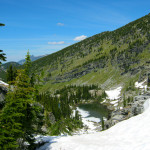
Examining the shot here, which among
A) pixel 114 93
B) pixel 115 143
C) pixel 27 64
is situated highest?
pixel 27 64

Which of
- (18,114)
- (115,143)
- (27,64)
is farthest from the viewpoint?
(27,64)

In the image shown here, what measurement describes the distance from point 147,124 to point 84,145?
8668 mm

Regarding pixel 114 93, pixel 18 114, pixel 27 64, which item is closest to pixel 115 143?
pixel 18 114

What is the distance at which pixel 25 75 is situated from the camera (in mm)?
13977

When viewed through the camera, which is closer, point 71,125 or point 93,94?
point 71,125

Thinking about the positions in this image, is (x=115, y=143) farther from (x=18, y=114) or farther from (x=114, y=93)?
(x=114, y=93)

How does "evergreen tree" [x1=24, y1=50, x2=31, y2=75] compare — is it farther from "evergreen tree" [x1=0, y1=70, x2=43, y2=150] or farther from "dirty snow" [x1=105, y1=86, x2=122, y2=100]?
"dirty snow" [x1=105, y1=86, x2=122, y2=100]

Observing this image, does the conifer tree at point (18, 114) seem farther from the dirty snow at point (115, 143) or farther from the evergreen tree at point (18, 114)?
the dirty snow at point (115, 143)

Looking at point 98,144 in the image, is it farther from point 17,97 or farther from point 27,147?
point 17,97

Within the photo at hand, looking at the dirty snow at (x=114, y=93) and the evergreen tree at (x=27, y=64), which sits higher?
the evergreen tree at (x=27, y=64)

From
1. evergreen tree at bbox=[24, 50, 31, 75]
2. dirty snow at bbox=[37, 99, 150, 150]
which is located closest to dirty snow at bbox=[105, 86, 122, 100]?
dirty snow at bbox=[37, 99, 150, 150]

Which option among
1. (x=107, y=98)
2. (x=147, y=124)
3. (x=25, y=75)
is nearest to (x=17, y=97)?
(x=25, y=75)

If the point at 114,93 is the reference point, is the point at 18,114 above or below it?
above

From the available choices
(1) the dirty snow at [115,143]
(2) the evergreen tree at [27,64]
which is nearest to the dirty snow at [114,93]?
(1) the dirty snow at [115,143]
